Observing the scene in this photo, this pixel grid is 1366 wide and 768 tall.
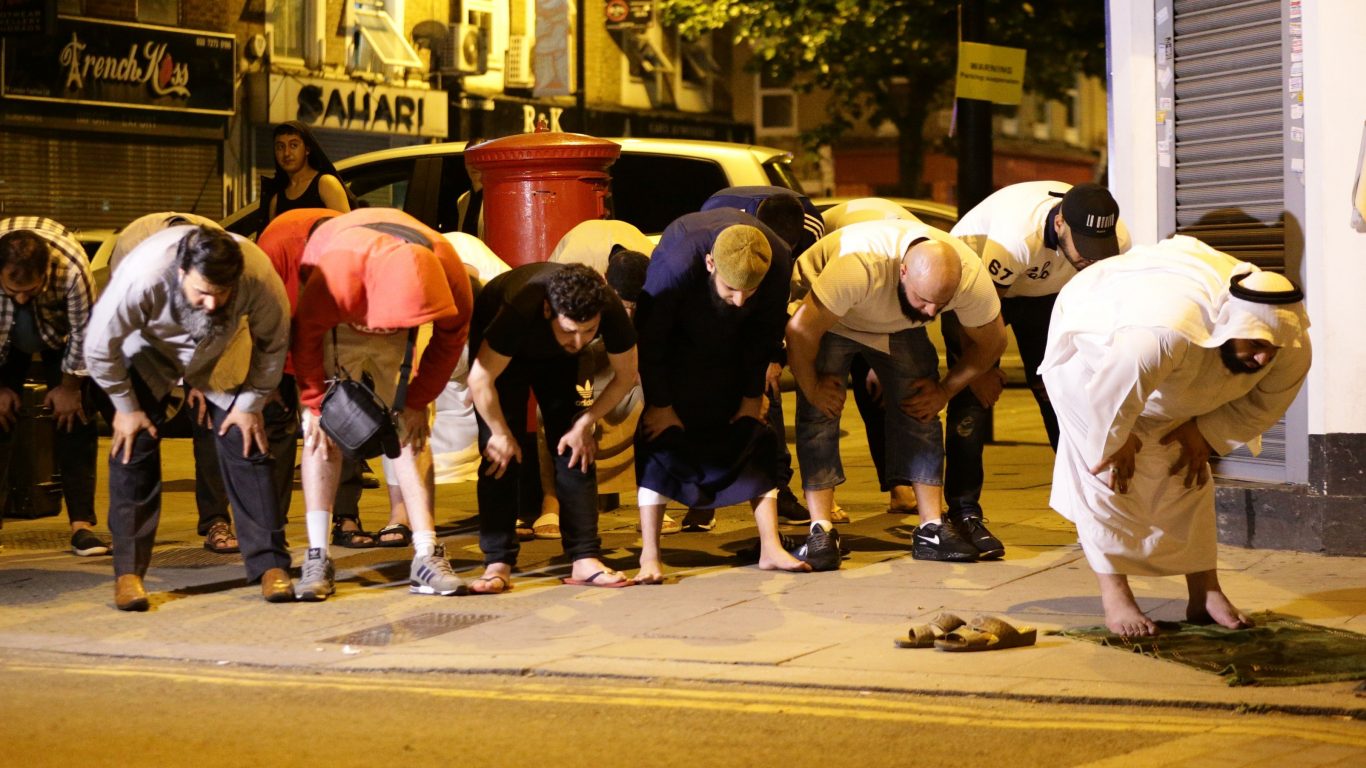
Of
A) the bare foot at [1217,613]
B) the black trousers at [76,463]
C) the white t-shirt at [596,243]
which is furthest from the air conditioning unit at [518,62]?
the bare foot at [1217,613]

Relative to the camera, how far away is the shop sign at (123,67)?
23.2 metres

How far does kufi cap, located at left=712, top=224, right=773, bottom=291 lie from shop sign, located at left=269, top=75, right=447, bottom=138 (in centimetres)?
2027

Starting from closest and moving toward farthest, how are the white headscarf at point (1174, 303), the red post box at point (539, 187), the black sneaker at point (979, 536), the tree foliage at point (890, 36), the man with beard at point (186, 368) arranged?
the white headscarf at point (1174, 303) → the man with beard at point (186, 368) → the black sneaker at point (979, 536) → the red post box at point (539, 187) → the tree foliage at point (890, 36)

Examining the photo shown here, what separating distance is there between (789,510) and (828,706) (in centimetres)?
396

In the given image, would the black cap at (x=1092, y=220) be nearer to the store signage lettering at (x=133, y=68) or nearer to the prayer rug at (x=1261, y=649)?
the prayer rug at (x=1261, y=649)

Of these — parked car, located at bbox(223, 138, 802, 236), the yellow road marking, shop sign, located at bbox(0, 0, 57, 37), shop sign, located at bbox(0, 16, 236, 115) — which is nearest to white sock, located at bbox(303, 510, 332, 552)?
the yellow road marking

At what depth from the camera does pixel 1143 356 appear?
19.9ft

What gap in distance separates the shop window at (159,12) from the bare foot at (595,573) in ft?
63.2

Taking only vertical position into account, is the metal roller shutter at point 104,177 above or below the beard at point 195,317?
above

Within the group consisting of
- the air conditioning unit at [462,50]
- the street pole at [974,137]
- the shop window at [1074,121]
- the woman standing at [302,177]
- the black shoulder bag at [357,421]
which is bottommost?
the black shoulder bag at [357,421]

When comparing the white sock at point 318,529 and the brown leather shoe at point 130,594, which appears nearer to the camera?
the brown leather shoe at point 130,594

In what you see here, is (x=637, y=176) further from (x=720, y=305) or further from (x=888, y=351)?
(x=720, y=305)

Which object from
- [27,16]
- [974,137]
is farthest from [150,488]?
[27,16]

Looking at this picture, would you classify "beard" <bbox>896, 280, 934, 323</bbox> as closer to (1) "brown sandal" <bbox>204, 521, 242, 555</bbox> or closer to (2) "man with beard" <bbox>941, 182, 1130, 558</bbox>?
(2) "man with beard" <bbox>941, 182, 1130, 558</bbox>
